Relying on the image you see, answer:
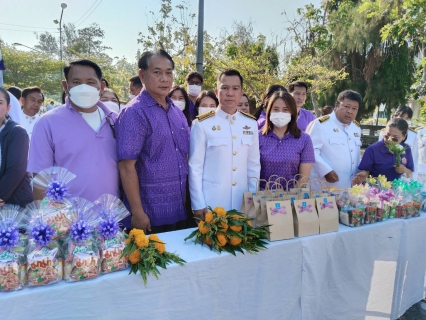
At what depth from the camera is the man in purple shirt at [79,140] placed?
208 cm

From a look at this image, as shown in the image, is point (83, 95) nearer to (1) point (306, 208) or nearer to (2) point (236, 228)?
(2) point (236, 228)

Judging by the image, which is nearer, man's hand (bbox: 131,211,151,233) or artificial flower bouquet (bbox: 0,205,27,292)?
artificial flower bouquet (bbox: 0,205,27,292)

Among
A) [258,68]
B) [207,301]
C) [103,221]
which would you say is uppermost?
[258,68]

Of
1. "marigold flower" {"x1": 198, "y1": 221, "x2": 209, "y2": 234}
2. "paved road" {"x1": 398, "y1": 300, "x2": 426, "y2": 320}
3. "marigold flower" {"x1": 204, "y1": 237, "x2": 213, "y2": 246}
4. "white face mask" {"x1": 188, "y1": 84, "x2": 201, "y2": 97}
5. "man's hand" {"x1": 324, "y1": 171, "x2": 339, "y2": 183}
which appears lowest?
"paved road" {"x1": 398, "y1": 300, "x2": 426, "y2": 320}

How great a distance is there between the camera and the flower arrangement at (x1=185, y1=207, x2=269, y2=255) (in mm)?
1996

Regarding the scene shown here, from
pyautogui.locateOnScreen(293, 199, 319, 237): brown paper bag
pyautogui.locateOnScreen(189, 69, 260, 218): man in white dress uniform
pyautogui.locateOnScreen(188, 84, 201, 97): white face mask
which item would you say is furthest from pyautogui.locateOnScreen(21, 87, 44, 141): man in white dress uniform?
pyautogui.locateOnScreen(293, 199, 319, 237): brown paper bag

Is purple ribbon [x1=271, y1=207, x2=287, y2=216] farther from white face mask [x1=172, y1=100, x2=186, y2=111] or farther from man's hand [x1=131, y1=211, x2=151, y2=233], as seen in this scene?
white face mask [x1=172, y1=100, x2=186, y2=111]

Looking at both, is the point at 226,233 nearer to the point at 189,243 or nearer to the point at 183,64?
the point at 189,243

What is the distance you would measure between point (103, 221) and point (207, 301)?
2.75 feet

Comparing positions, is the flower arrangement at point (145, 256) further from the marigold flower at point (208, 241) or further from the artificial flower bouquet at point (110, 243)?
the marigold flower at point (208, 241)

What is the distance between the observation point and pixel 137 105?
2244 mm

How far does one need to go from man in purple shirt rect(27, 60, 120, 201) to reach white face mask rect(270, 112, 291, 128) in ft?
4.74

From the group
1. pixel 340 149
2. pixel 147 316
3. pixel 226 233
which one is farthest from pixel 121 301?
pixel 340 149

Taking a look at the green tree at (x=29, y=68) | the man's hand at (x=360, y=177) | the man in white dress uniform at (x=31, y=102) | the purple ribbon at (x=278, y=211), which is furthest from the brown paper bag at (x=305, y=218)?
the green tree at (x=29, y=68)
